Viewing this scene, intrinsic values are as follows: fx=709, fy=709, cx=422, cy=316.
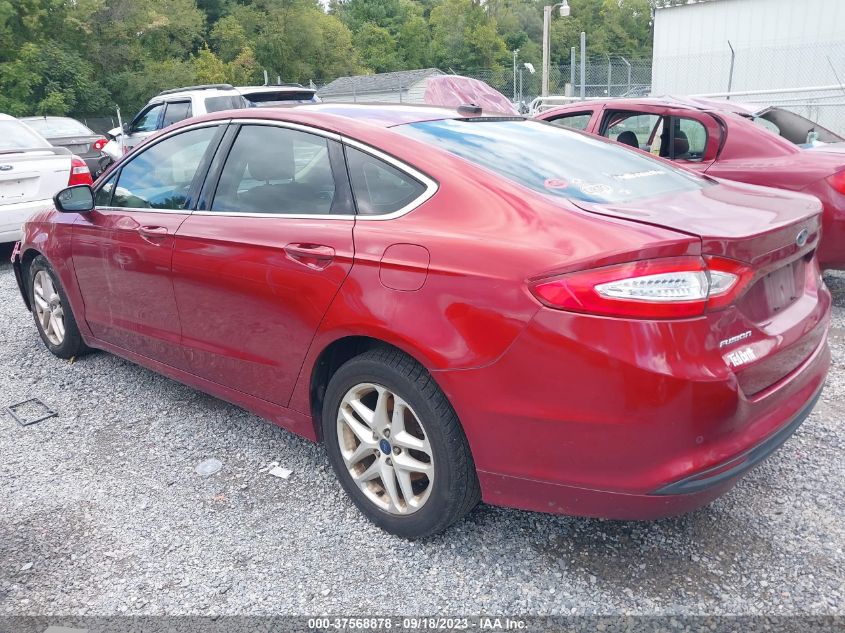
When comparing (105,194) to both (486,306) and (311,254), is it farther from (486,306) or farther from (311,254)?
(486,306)

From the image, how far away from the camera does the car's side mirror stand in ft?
12.9

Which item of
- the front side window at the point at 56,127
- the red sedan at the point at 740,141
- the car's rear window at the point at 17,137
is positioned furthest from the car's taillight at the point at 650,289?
the front side window at the point at 56,127

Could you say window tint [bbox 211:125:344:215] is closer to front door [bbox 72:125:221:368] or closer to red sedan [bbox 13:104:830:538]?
red sedan [bbox 13:104:830:538]

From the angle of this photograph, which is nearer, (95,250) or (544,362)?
(544,362)

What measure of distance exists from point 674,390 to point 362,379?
3.65 ft

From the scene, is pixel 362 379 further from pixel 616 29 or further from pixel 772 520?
pixel 616 29

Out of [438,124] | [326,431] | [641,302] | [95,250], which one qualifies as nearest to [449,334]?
[641,302]

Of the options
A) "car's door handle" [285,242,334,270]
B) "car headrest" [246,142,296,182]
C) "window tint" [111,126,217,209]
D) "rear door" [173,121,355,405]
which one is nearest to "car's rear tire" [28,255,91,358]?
"window tint" [111,126,217,209]

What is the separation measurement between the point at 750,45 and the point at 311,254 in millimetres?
25652

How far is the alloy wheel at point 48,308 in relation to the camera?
15.3ft

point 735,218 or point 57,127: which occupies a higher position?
point 735,218

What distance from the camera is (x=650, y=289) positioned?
2.03m

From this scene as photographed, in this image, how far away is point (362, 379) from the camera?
261cm

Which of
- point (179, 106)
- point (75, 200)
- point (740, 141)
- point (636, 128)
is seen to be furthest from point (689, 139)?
point (179, 106)
